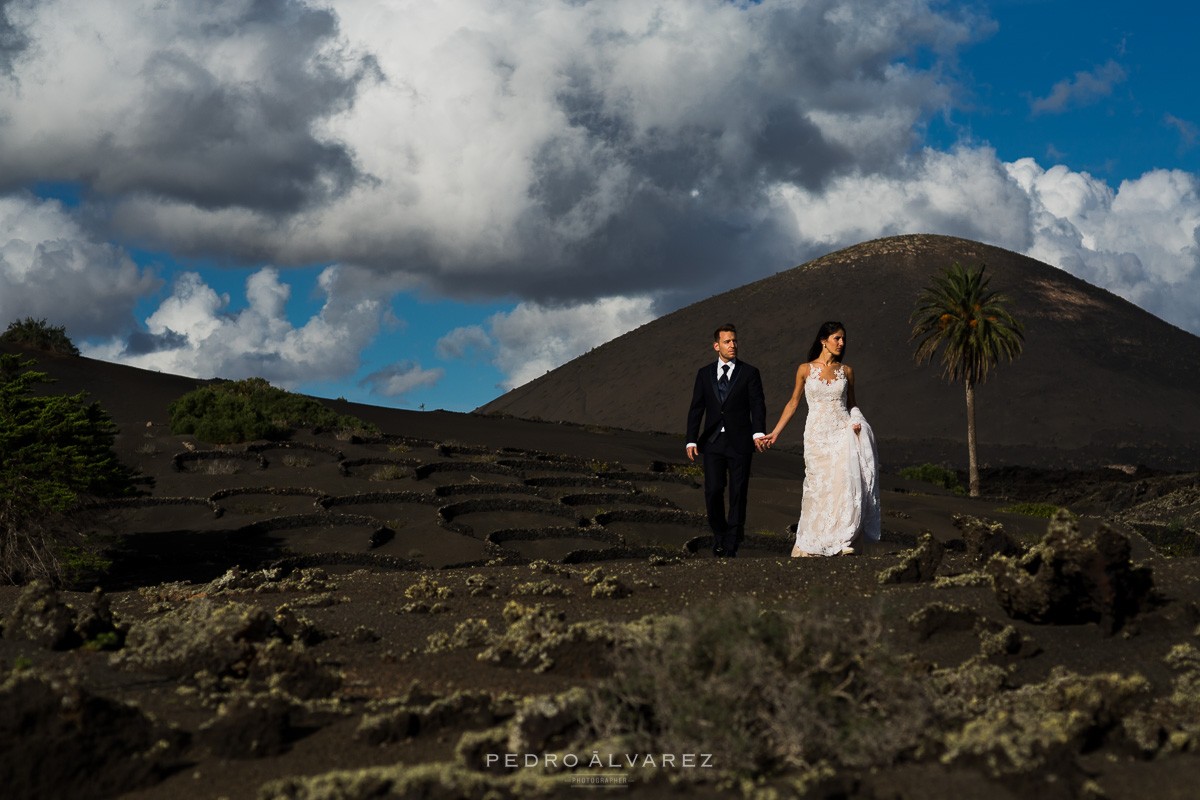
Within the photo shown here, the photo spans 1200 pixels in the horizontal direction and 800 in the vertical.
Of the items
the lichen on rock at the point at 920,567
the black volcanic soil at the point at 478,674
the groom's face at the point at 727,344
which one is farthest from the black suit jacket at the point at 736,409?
the lichen on rock at the point at 920,567

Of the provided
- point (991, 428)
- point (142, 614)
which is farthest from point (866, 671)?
point (991, 428)

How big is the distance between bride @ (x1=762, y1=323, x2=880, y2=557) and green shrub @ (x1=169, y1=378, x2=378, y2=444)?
958 inches

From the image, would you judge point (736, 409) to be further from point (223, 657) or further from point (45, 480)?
point (45, 480)

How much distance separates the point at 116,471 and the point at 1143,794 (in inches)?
579

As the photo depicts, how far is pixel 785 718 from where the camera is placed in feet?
12.8

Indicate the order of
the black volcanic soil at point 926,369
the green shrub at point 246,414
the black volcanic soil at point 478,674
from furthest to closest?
1. the black volcanic soil at point 926,369
2. the green shrub at point 246,414
3. the black volcanic soil at point 478,674

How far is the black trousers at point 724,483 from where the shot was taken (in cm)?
1054

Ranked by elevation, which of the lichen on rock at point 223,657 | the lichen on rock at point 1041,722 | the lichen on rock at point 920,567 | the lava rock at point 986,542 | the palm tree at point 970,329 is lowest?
the lichen on rock at point 223,657

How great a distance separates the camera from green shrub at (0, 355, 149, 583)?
42.0 ft

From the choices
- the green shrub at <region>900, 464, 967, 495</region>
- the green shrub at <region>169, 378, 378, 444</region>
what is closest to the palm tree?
the green shrub at <region>900, 464, 967, 495</region>

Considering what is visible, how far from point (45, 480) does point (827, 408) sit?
10.4 metres

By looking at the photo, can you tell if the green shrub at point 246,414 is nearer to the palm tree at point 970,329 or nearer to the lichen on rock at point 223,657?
the palm tree at point 970,329

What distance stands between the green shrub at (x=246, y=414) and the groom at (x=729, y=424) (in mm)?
23494

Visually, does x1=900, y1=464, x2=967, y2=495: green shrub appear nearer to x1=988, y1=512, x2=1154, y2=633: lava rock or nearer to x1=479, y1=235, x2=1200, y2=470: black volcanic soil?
x1=479, y1=235, x2=1200, y2=470: black volcanic soil
